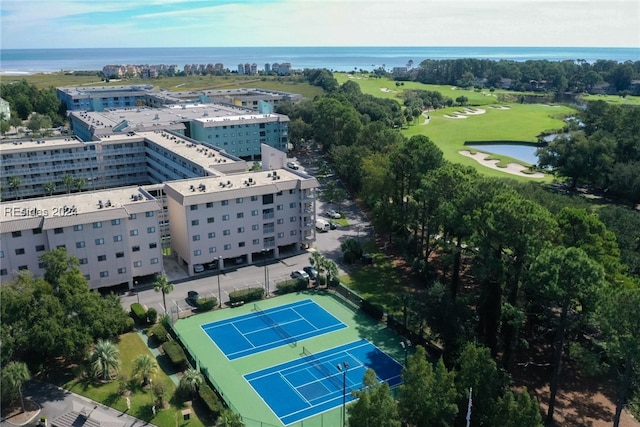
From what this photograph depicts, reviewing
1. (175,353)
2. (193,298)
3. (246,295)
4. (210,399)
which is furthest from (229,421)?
(193,298)

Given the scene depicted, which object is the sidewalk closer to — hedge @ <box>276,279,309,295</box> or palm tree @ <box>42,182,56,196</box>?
hedge @ <box>276,279,309,295</box>

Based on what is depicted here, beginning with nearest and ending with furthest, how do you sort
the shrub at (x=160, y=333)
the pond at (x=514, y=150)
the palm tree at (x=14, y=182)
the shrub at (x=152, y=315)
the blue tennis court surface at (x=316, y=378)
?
1. the blue tennis court surface at (x=316, y=378)
2. the shrub at (x=160, y=333)
3. the shrub at (x=152, y=315)
4. the palm tree at (x=14, y=182)
5. the pond at (x=514, y=150)

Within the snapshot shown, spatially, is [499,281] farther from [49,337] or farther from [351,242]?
[49,337]

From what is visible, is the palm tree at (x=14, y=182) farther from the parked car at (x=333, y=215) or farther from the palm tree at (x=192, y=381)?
the palm tree at (x=192, y=381)

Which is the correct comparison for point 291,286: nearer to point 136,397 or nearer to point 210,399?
point 210,399

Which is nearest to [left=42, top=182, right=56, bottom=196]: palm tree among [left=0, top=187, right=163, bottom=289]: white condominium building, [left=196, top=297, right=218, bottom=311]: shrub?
[left=0, top=187, right=163, bottom=289]: white condominium building

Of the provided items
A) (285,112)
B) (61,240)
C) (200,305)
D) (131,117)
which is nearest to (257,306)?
(200,305)

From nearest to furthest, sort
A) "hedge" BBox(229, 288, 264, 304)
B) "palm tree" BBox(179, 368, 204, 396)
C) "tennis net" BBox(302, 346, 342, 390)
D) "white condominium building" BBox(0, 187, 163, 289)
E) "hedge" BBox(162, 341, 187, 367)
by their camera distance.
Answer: "palm tree" BBox(179, 368, 204, 396) → "tennis net" BBox(302, 346, 342, 390) → "hedge" BBox(162, 341, 187, 367) → "white condominium building" BBox(0, 187, 163, 289) → "hedge" BBox(229, 288, 264, 304)

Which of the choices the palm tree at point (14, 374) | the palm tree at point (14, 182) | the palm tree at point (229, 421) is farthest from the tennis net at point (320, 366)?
the palm tree at point (14, 182)
